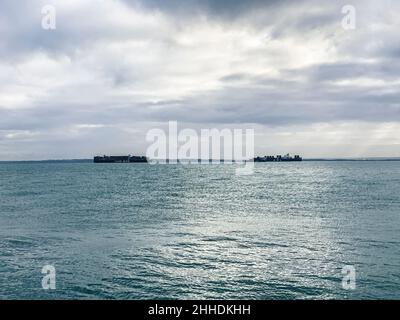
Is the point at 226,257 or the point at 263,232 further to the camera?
the point at 263,232

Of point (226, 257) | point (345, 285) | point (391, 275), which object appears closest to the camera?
point (345, 285)

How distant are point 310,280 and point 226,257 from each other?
23.7 ft

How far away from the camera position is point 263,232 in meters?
38.7

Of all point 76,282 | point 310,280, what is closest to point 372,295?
point 310,280

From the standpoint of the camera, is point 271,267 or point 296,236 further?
point 296,236

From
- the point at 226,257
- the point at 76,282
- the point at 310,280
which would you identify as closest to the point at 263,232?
the point at 226,257
